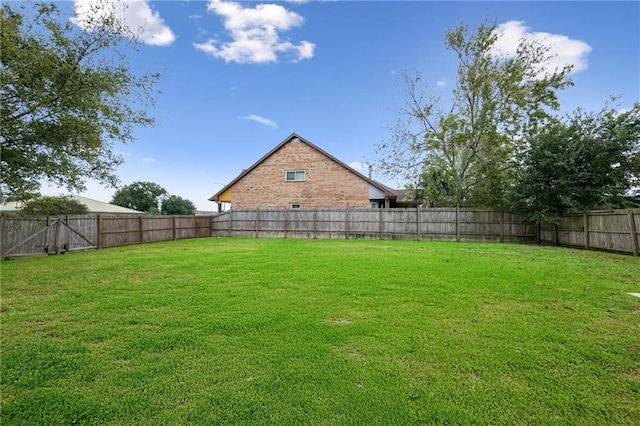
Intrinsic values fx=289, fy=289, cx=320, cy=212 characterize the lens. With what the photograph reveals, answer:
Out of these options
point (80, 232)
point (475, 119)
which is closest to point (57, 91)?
point (80, 232)

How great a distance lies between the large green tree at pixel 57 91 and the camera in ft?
20.5

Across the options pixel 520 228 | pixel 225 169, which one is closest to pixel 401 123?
pixel 520 228

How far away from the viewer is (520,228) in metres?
15.2

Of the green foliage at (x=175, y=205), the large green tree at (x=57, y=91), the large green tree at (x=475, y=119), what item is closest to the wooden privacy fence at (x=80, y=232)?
the large green tree at (x=57, y=91)

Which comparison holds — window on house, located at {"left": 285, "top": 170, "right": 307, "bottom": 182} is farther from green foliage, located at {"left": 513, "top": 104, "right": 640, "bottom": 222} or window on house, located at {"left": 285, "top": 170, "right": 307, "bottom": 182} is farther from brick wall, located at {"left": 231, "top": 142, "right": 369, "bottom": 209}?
green foliage, located at {"left": 513, "top": 104, "right": 640, "bottom": 222}

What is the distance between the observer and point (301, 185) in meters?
20.8

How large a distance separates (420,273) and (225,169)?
25662 millimetres

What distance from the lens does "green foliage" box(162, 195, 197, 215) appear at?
58597mm

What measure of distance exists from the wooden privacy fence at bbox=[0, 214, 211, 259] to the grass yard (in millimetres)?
5692

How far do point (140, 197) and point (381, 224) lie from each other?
53801mm

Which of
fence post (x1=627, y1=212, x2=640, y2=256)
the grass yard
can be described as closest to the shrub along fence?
fence post (x1=627, y1=212, x2=640, y2=256)

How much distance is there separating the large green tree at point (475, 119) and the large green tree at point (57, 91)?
18.0m

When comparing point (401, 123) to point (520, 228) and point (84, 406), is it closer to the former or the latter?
point (520, 228)

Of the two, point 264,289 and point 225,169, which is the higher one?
point 225,169
